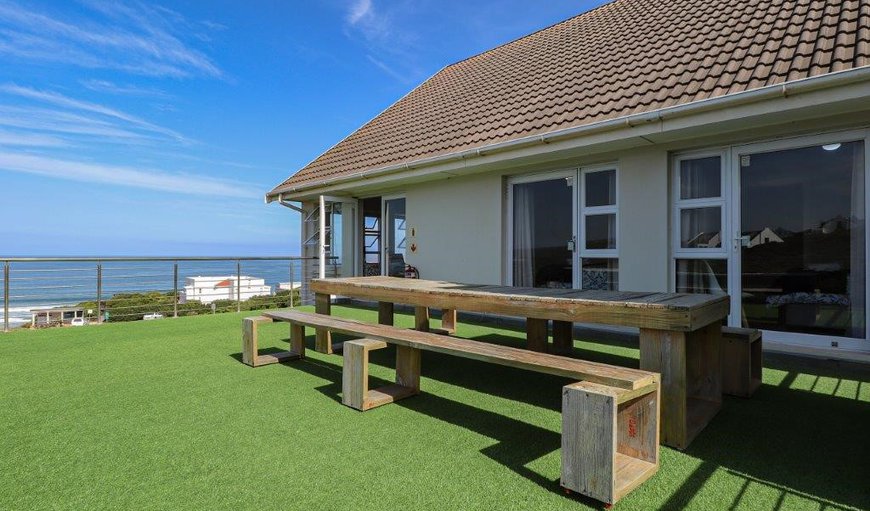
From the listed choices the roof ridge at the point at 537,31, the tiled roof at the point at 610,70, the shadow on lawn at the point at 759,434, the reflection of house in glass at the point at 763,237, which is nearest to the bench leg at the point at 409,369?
the shadow on lawn at the point at 759,434

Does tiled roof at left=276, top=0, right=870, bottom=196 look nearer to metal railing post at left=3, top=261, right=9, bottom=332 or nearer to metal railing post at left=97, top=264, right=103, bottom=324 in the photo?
metal railing post at left=97, top=264, right=103, bottom=324

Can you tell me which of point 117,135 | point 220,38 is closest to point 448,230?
point 220,38

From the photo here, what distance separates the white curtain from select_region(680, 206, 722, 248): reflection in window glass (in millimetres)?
1923

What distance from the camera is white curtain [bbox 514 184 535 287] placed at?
627 centimetres

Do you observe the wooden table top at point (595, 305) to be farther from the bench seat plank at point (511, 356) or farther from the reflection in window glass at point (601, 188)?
the reflection in window glass at point (601, 188)

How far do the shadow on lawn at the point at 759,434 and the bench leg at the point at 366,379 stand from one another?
12 cm

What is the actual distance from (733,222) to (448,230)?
12.6ft

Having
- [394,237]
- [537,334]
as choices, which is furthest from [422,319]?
[394,237]

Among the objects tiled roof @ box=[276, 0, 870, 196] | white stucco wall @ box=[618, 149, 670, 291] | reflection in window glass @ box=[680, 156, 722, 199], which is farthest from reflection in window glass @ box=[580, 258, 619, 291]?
tiled roof @ box=[276, 0, 870, 196]

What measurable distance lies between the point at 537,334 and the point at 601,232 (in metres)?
2.17

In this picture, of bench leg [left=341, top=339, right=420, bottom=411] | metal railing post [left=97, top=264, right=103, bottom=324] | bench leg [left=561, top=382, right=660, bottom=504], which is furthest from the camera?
metal railing post [left=97, top=264, right=103, bottom=324]

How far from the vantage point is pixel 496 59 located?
9.30 m

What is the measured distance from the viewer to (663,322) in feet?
7.16

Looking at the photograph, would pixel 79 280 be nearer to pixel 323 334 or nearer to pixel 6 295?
pixel 6 295
